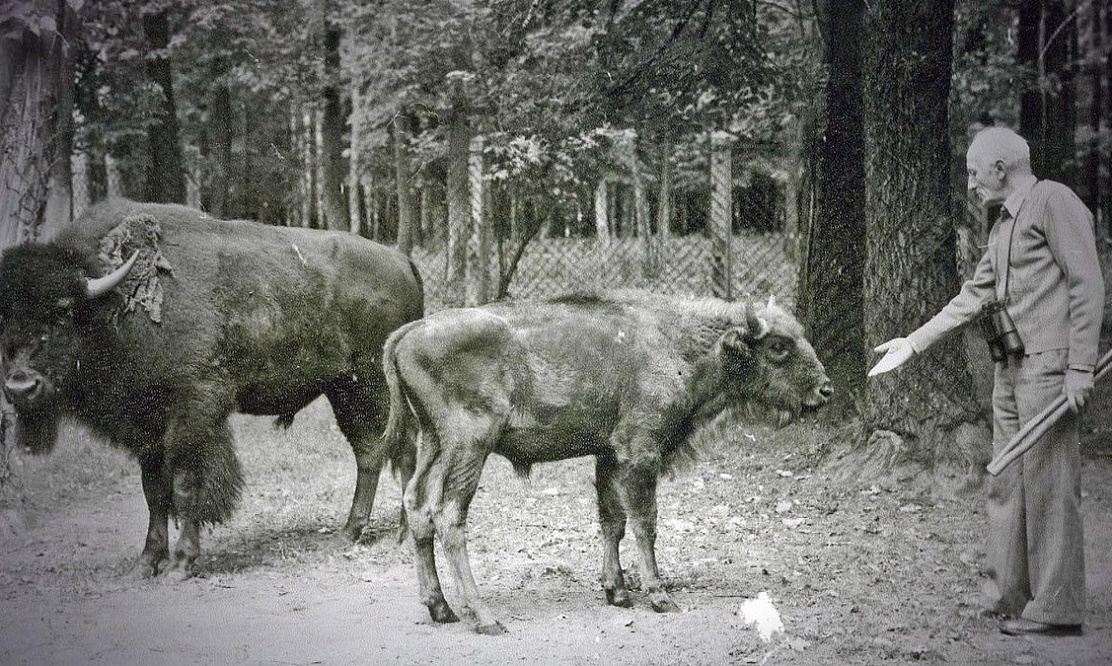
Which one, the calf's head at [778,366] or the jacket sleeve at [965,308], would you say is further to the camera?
the calf's head at [778,366]

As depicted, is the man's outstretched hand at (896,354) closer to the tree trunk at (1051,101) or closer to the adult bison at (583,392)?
the adult bison at (583,392)

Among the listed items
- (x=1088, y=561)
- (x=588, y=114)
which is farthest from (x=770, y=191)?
(x=1088, y=561)

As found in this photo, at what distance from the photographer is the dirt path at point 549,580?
3.87 m

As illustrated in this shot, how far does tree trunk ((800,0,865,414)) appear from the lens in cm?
704

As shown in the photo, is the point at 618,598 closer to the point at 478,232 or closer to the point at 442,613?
the point at 442,613

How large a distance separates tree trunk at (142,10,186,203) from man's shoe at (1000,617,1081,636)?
4930 mm

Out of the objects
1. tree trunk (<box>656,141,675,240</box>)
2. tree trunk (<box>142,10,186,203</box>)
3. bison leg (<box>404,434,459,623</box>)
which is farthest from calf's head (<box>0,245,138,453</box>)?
tree trunk (<box>656,141,675,240</box>)

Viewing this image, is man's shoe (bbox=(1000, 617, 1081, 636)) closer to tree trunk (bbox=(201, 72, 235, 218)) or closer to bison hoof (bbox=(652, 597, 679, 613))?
bison hoof (bbox=(652, 597, 679, 613))

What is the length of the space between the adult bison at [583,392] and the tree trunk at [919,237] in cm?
116

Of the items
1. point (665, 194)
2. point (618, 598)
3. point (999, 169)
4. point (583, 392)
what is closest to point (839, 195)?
point (665, 194)

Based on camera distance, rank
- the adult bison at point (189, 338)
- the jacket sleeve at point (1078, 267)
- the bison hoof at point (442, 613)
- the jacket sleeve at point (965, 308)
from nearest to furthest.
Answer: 1. the jacket sleeve at point (1078, 267)
2. the jacket sleeve at point (965, 308)
3. the bison hoof at point (442, 613)
4. the adult bison at point (189, 338)

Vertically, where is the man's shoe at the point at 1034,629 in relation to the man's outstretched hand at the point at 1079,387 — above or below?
below

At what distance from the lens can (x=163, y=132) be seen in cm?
577

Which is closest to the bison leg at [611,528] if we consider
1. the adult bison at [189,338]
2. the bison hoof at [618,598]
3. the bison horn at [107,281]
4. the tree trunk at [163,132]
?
the bison hoof at [618,598]
